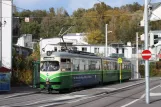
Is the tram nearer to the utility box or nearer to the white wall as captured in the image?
the utility box

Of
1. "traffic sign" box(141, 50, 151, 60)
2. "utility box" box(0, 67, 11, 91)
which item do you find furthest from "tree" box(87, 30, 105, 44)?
"traffic sign" box(141, 50, 151, 60)

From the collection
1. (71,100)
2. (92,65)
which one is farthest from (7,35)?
(71,100)

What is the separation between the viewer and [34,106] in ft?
65.4

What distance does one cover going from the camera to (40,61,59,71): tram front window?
2951cm

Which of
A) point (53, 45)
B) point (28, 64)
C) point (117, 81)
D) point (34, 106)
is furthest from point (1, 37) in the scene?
point (53, 45)

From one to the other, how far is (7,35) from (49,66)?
10226 mm

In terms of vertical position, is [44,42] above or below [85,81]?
above

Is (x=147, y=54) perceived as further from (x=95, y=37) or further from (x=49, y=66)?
(x=95, y=37)

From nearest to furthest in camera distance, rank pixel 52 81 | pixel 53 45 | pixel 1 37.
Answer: pixel 52 81 → pixel 1 37 → pixel 53 45

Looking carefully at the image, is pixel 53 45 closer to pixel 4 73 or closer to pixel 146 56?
pixel 4 73

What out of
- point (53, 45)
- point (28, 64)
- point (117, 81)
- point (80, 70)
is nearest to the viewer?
point (80, 70)

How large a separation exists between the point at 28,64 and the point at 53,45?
39.6 m

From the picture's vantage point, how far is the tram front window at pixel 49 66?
29514mm

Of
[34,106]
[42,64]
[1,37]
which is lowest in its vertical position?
[34,106]
